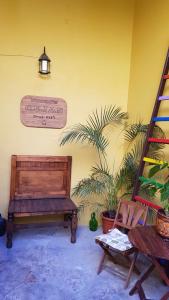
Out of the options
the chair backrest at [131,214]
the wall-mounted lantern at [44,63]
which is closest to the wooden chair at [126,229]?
the chair backrest at [131,214]

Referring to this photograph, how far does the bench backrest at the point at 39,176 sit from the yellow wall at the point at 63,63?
11 centimetres

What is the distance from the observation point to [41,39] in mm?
3236

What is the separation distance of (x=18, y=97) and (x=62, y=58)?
786 millimetres

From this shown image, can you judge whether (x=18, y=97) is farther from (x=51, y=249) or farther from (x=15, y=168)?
(x=51, y=249)

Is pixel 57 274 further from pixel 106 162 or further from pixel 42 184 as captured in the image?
pixel 106 162

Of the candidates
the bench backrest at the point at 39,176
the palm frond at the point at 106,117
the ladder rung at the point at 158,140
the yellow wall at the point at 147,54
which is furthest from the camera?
the palm frond at the point at 106,117

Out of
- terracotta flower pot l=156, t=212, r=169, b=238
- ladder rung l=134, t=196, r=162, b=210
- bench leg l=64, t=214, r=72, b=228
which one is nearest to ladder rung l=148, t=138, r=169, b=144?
ladder rung l=134, t=196, r=162, b=210

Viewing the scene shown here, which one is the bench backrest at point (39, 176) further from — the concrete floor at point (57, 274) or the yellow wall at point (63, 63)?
the concrete floor at point (57, 274)

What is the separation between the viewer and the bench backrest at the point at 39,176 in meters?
3.25

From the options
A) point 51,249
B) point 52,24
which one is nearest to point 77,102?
point 52,24

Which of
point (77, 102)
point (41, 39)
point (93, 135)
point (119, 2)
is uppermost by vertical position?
point (119, 2)

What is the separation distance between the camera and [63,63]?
11.0 feet

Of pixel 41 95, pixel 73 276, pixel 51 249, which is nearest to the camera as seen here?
pixel 73 276

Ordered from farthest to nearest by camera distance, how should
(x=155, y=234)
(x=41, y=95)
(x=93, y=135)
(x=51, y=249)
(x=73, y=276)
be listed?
1. (x=41, y=95)
2. (x=93, y=135)
3. (x=51, y=249)
4. (x=73, y=276)
5. (x=155, y=234)
